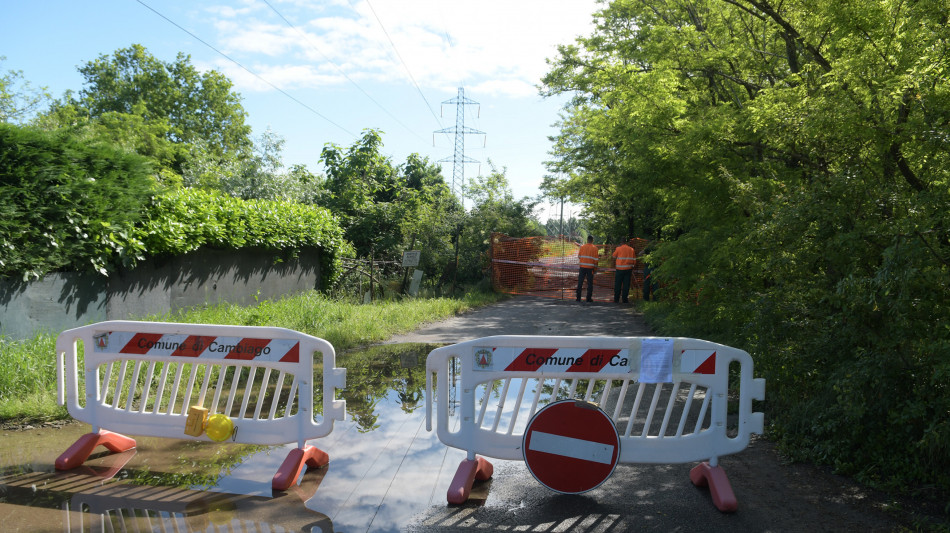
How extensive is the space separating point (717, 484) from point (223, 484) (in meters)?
3.46

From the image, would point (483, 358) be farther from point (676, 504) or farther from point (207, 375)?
point (207, 375)

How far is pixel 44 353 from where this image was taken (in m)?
7.06

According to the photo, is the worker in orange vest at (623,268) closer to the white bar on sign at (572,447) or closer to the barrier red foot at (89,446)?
the white bar on sign at (572,447)

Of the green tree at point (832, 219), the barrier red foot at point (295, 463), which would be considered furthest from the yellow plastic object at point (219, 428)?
the green tree at point (832, 219)

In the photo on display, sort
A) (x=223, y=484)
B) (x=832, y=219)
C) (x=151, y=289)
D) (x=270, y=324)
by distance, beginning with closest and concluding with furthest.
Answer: (x=223, y=484) < (x=832, y=219) < (x=151, y=289) < (x=270, y=324)

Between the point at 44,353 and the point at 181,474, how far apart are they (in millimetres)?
3479

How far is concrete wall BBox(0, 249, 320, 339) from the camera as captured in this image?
7637mm

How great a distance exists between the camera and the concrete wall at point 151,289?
7.64 metres

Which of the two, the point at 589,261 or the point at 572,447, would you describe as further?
the point at 589,261

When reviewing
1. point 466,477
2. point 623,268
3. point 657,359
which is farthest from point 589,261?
point 466,477

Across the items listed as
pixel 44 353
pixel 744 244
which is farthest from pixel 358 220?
pixel 744 244

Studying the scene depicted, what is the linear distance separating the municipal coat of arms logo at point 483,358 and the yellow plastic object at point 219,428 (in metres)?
1.97

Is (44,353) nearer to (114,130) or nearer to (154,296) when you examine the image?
(154,296)

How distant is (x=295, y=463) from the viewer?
15.1 ft
